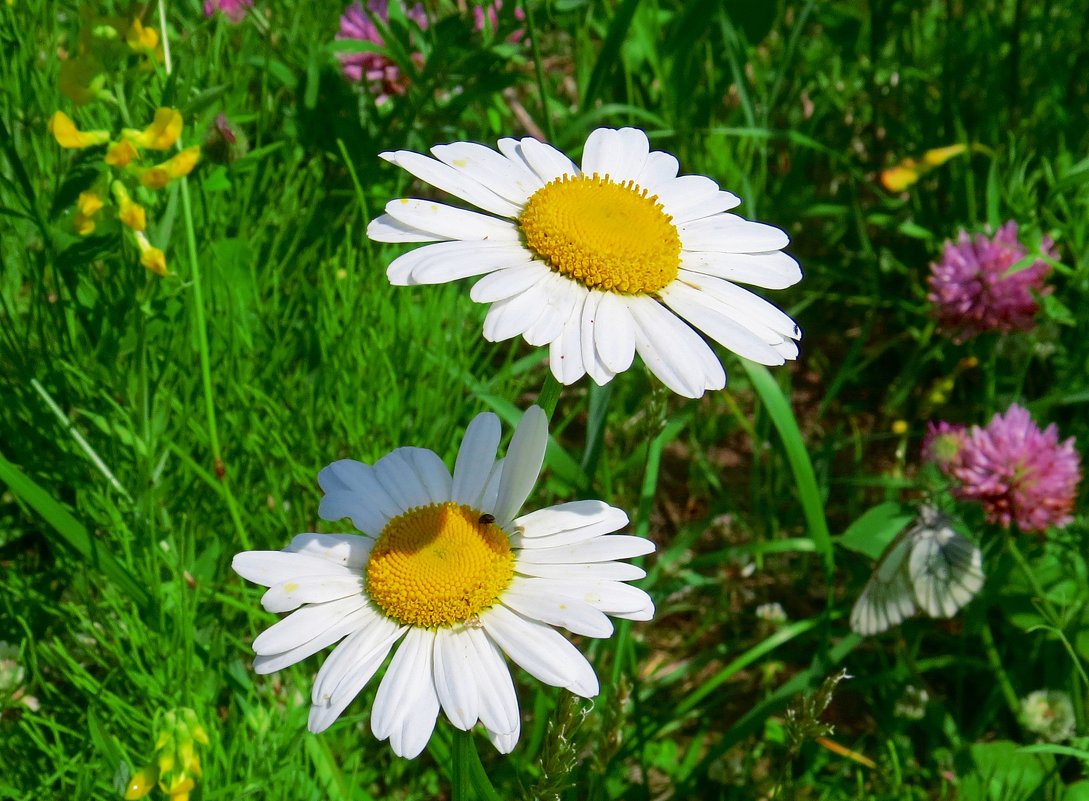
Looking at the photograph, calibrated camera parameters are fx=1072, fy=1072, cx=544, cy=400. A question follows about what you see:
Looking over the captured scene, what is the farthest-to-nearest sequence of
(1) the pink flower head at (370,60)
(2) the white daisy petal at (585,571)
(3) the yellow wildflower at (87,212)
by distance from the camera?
(1) the pink flower head at (370,60) → (3) the yellow wildflower at (87,212) → (2) the white daisy petal at (585,571)

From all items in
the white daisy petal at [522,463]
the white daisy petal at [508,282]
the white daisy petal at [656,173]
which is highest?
the white daisy petal at [656,173]

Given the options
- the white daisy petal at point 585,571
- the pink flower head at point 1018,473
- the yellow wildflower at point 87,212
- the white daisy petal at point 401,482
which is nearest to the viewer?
the white daisy petal at point 585,571

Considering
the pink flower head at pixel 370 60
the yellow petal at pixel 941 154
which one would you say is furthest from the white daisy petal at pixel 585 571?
the yellow petal at pixel 941 154

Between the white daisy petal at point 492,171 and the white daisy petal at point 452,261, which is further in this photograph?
the white daisy petal at point 492,171

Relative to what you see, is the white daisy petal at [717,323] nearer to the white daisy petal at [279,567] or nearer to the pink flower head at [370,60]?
the white daisy petal at [279,567]

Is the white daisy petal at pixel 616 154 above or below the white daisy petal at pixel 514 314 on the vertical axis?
above

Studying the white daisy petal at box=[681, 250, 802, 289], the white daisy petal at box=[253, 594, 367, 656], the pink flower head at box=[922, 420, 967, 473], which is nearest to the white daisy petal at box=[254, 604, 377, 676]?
the white daisy petal at box=[253, 594, 367, 656]

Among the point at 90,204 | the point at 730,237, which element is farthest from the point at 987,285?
the point at 90,204

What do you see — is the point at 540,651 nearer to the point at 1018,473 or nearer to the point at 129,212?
the point at 129,212

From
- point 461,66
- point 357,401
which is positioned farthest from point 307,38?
point 357,401
